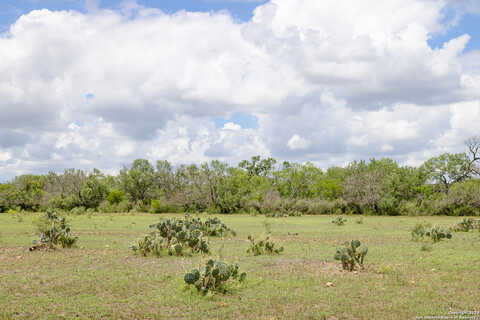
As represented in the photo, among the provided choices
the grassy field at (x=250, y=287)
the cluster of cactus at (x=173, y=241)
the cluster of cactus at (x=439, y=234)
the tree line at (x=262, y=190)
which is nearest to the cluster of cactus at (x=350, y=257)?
the grassy field at (x=250, y=287)

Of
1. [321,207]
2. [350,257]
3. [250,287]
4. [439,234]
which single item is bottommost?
[250,287]

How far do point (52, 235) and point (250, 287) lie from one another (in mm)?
10072

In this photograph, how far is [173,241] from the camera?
15.8m

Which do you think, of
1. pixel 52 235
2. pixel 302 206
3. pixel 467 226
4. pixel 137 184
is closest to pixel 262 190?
pixel 302 206

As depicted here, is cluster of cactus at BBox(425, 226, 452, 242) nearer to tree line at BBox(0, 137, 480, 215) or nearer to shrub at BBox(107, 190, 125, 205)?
tree line at BBox(0, 137, 480, 215)

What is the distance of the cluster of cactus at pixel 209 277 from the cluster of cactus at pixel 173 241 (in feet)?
19.4

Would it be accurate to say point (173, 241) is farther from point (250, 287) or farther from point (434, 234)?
A: point (434, 234)

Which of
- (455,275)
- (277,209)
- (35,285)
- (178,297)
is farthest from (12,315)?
(277,209)

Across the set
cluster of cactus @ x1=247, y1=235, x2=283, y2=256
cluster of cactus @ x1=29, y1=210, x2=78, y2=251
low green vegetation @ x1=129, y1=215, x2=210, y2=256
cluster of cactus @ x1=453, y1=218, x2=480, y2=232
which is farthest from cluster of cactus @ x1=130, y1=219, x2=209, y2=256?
cluster of cactus @ x1=453, y1=218, x2=480, y2=232

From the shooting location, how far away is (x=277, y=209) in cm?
5484

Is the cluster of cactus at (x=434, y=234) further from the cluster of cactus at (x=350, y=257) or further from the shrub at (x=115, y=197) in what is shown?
the shrub at (x=115, y=197)

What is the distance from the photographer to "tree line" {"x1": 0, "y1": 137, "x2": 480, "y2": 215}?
53.0 meters

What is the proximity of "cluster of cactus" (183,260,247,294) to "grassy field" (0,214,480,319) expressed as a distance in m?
0.25

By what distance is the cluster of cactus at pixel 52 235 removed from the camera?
16.7 metres
